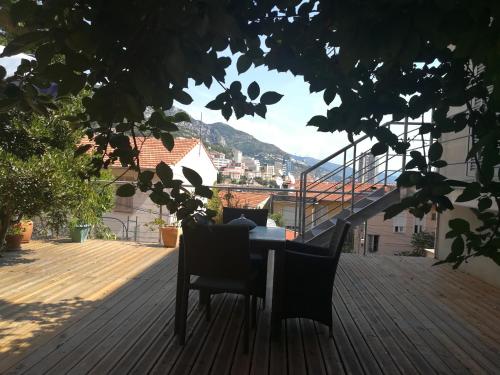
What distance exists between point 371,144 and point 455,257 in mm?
526

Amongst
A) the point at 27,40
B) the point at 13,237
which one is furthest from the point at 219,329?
the point at 13,237

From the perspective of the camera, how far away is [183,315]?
269cm

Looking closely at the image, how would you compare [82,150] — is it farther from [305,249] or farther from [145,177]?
[305,249]

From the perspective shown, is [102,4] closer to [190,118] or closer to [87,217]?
[190,118]

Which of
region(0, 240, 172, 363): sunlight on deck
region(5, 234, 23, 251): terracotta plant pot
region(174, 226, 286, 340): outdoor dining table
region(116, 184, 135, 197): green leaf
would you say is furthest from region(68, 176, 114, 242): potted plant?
region(116, 184, 135, 197): green leaf

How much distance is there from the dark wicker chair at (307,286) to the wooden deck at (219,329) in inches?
7.9

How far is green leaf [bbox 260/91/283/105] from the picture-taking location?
1214 millimetres

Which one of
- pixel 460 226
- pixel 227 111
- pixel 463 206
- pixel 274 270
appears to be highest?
pixel 227 111

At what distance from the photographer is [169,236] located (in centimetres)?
629

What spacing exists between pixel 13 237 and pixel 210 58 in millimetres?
5685

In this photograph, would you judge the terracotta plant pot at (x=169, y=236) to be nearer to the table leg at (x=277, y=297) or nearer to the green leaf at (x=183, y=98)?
the table leg at (x=277, y=297)

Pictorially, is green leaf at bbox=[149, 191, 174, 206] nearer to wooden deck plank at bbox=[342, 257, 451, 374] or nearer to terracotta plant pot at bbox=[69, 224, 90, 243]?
wooden deck plank at bbox=[342, 257, 451, 374]

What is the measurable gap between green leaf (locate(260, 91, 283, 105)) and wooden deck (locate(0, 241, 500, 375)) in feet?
5.72

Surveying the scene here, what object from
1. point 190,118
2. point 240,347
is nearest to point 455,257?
point 190,118
